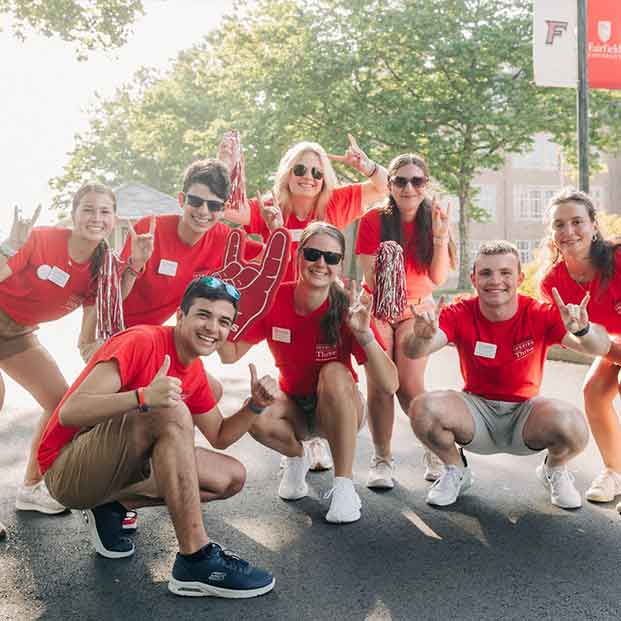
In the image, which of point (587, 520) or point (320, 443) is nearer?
point (587, 520)

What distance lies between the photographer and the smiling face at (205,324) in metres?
3.47

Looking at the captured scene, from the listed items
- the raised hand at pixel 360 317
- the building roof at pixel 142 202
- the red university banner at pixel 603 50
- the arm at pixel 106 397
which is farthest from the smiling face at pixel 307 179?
the building roof at pixel 142 202

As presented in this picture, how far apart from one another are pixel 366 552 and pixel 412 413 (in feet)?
3.09

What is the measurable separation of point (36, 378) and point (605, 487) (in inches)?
131

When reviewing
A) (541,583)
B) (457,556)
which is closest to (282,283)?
(457,556)

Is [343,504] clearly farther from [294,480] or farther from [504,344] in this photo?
[504,344]

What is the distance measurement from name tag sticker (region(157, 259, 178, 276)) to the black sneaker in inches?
53.3

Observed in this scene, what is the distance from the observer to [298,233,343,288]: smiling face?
4.34 meters

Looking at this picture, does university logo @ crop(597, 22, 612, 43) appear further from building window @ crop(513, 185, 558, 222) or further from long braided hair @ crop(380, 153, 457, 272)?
building window @ crop(513, 185, 558, 222)

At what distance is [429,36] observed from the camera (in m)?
22.8

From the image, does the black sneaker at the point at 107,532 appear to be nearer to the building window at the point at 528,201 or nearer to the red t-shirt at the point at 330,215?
the red t-shirt at the point at 330,215

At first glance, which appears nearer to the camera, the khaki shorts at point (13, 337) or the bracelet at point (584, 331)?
the bracelet at point (584, 331)

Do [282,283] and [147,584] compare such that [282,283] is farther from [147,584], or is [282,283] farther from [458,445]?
[147,584]

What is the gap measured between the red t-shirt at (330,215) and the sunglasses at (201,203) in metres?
0.70
